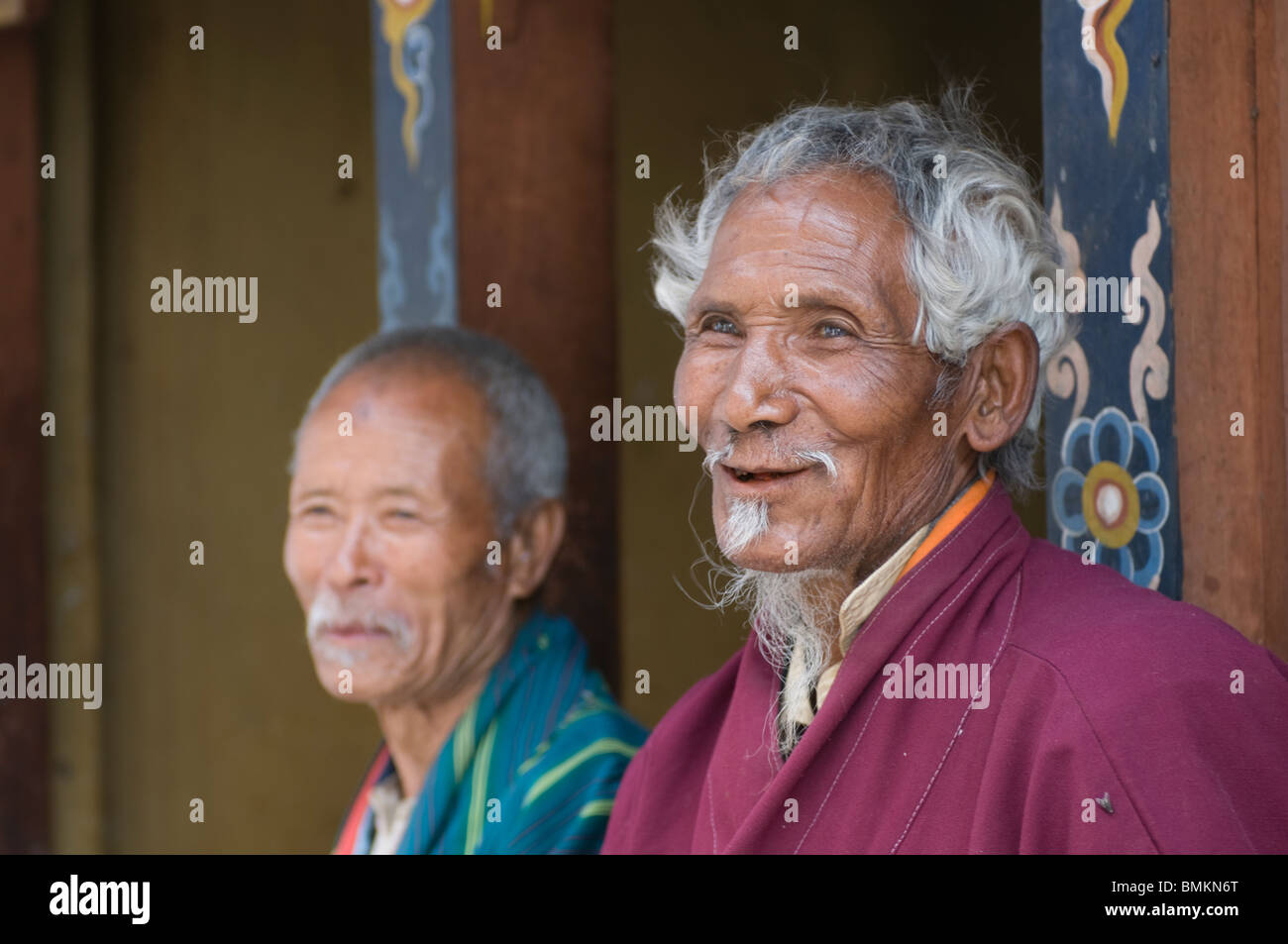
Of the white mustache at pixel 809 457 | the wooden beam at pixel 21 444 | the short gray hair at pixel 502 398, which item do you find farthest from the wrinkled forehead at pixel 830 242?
the wooden beam at pixel 21 444

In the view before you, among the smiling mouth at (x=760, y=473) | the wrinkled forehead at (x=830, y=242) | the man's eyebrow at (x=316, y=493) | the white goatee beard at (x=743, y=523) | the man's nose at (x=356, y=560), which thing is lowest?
the man's nose at (x=356, y=560)

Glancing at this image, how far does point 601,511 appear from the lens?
3572 millimetres

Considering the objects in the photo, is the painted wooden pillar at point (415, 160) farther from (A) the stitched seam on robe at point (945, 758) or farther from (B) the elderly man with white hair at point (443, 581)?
(A) the stitched seam on robe at point (945, 758)

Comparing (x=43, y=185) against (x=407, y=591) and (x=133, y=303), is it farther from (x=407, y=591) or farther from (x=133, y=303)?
(x=407, y=591)

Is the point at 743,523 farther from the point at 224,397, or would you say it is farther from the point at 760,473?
the point at 224,397

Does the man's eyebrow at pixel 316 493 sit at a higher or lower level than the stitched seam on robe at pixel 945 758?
higher

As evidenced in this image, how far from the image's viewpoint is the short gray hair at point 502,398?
125 inches

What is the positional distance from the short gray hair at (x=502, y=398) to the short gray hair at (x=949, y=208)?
0.88m

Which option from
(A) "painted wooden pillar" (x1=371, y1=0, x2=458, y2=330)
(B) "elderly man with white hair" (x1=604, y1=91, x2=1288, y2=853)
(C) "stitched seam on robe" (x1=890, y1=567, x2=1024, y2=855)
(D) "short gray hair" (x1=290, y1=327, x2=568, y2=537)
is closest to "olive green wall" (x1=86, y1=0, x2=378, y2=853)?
(A) "painted wooden pillar" (x1=371, y1=0, x2=458, y2=330)

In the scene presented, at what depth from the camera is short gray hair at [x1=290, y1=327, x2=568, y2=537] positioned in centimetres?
317

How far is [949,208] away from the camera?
220cm

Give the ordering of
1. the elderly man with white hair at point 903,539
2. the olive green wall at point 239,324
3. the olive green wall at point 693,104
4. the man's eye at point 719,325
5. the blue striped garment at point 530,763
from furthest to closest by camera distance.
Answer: the olive green wall at point 239,324
the olive green wall at point 693,104
the blue striped garment at point 530,763
the man's eye at point 719,325
the elderly man with white hair at point 903,539

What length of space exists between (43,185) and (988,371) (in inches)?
152

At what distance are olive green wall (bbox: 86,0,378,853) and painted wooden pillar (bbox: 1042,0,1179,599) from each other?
10.8 ft
